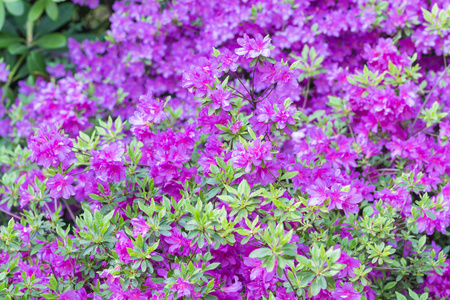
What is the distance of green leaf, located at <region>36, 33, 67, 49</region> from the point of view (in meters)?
3.03

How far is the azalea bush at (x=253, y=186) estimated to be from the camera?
1332mm

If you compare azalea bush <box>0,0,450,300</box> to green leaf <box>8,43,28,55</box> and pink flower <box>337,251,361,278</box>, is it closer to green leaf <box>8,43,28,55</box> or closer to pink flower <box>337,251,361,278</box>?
pink flower <box>337,251,361,278</box>

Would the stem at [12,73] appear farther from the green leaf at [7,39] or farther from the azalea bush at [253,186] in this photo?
the azalea bush at [253,186]

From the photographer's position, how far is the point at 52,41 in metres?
3.06

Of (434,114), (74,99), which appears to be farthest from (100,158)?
(434,114)

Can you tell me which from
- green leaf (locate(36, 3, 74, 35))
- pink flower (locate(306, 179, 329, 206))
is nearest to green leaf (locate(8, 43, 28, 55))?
green leaf (locate(36, 3, 74, 35))

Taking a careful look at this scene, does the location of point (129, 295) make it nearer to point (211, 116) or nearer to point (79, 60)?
point (211, 116)

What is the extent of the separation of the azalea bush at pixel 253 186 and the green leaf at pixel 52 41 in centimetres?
62

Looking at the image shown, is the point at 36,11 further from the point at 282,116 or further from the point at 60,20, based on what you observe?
the point at 282,116

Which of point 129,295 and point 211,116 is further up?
point 211,116

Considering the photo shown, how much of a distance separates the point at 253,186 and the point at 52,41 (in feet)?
7.18

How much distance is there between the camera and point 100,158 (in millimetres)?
1441

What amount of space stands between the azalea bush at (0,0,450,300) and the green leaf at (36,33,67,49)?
2.03 feet

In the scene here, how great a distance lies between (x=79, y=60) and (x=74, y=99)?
711 mm
